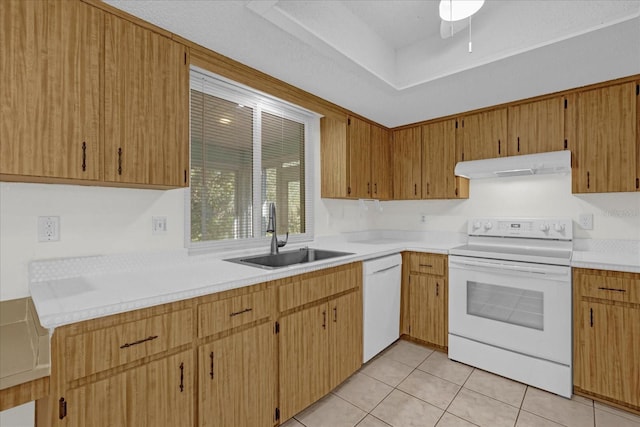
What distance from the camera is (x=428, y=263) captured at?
112 inches

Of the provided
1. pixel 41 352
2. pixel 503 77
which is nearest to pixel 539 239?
pixel 503 77

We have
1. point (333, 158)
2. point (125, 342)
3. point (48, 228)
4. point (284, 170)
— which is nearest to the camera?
point (125, 342)

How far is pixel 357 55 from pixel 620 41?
1.52 meters

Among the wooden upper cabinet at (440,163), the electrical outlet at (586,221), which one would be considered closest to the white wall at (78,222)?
the wooden upper cabinet at (440,163)

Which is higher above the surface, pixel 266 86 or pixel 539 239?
pixel 266 86

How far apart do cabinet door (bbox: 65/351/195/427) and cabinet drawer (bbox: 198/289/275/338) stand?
145mm

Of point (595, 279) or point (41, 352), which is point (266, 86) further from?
point (595, 279)

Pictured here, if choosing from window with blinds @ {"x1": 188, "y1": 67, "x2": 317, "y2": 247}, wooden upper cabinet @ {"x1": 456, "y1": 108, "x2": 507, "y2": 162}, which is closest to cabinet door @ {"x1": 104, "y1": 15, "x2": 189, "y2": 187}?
window with blinds @ {"x1": 188, "y1": 67, "x2": 317, "y2": 247}

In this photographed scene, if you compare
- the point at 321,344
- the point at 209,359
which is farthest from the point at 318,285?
the point at 209,359

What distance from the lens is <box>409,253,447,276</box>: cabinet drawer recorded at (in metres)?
2.77

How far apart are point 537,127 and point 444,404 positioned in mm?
2369

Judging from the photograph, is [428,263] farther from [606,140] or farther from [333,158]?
[606,140]

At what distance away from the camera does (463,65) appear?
2.08 m

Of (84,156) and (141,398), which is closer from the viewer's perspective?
(141,398)
